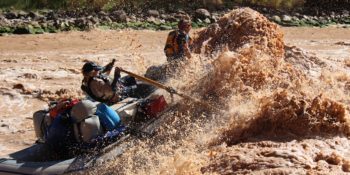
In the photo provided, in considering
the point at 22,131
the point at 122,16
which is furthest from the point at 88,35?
the point at 22,131

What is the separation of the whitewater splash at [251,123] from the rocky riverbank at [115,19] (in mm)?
9815

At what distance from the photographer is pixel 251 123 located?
6.80 m

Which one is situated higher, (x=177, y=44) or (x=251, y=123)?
(x=177, y=44)

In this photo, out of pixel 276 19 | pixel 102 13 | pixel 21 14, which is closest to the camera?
pixel 21 14

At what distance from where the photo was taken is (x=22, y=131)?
933 cm

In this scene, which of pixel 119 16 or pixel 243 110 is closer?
pixel 243 110

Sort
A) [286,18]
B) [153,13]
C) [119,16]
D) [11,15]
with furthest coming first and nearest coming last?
[286,18]
[153,13]
[11,15]
[119,16]

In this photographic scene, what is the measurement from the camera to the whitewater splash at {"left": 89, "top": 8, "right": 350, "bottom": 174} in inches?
242

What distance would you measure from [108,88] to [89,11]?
1427 centimetres

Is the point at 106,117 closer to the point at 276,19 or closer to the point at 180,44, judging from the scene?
the point at 180,44

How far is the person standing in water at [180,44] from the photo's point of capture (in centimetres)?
973

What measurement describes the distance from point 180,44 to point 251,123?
3.27 meters

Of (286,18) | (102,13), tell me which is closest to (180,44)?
(102,13)

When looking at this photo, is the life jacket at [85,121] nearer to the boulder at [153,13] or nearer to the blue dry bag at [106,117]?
the blue dry bag at [106,117]
